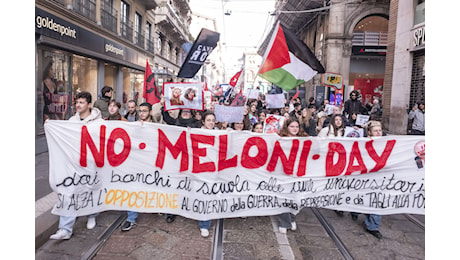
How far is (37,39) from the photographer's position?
9164 mm

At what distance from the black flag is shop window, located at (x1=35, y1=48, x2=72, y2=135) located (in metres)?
5.43

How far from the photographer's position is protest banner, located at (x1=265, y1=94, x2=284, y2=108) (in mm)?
9305

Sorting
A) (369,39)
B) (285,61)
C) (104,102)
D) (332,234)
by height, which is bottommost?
(332,234)

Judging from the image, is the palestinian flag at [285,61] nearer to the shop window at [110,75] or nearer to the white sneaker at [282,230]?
the white sneaker at [282,230]

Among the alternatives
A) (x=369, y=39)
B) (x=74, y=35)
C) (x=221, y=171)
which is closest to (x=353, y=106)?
(x=221, y=171)

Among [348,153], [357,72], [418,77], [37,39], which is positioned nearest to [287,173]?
[348,153]

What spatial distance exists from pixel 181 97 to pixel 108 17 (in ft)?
A: 39.8

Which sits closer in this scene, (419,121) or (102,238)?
(102,238)

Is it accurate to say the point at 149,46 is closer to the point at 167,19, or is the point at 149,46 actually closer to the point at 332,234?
the point at 167,19

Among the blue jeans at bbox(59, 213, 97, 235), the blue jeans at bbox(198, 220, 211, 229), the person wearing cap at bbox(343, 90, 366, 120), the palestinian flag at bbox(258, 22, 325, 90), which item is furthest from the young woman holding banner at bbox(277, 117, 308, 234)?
the person wearing cap at bbox(343, 90, 366, 120)

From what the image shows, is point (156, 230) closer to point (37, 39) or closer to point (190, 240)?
point (190, 240)

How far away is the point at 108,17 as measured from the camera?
15289 mm

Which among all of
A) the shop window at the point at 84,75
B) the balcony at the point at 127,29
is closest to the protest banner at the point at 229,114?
the shop window at the point at 84,75

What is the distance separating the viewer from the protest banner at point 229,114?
5.82m
